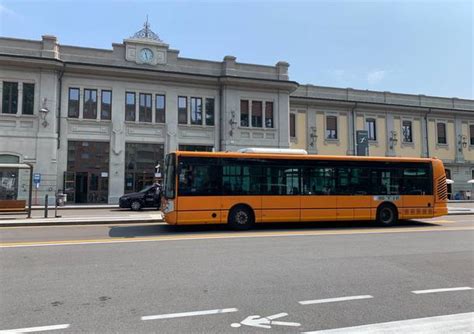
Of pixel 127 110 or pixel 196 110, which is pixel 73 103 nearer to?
pixel 127 110

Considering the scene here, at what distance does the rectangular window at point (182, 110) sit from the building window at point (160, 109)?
1.29m

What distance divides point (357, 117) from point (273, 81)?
1143 centimetres

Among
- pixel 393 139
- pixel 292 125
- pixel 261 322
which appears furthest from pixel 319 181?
pixel 393 139

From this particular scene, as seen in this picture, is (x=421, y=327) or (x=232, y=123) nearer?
(x=421, y=327)

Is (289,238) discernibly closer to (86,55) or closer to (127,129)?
(127,129)

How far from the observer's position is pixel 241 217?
13.3 metres

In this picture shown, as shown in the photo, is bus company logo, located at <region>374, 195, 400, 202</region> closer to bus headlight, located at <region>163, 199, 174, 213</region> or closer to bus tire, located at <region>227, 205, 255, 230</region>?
bus tire, located at <region>227, 205, 255, 230</region>

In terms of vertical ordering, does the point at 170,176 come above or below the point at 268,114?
below

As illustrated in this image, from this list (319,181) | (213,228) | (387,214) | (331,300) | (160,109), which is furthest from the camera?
(160,109)

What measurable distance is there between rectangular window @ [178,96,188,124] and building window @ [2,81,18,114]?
12414mm

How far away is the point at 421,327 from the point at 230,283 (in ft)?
9.36

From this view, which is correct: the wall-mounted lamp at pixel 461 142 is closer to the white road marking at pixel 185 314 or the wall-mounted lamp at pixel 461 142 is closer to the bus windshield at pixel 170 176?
the bus windshield at pixel 170 176

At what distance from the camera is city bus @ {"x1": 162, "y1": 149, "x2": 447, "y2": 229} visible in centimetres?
1295

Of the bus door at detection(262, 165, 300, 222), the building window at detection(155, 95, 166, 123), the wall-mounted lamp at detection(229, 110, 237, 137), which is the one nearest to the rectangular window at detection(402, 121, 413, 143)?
the wall-mounted lamp at detection(229, 110, 237, 137)
